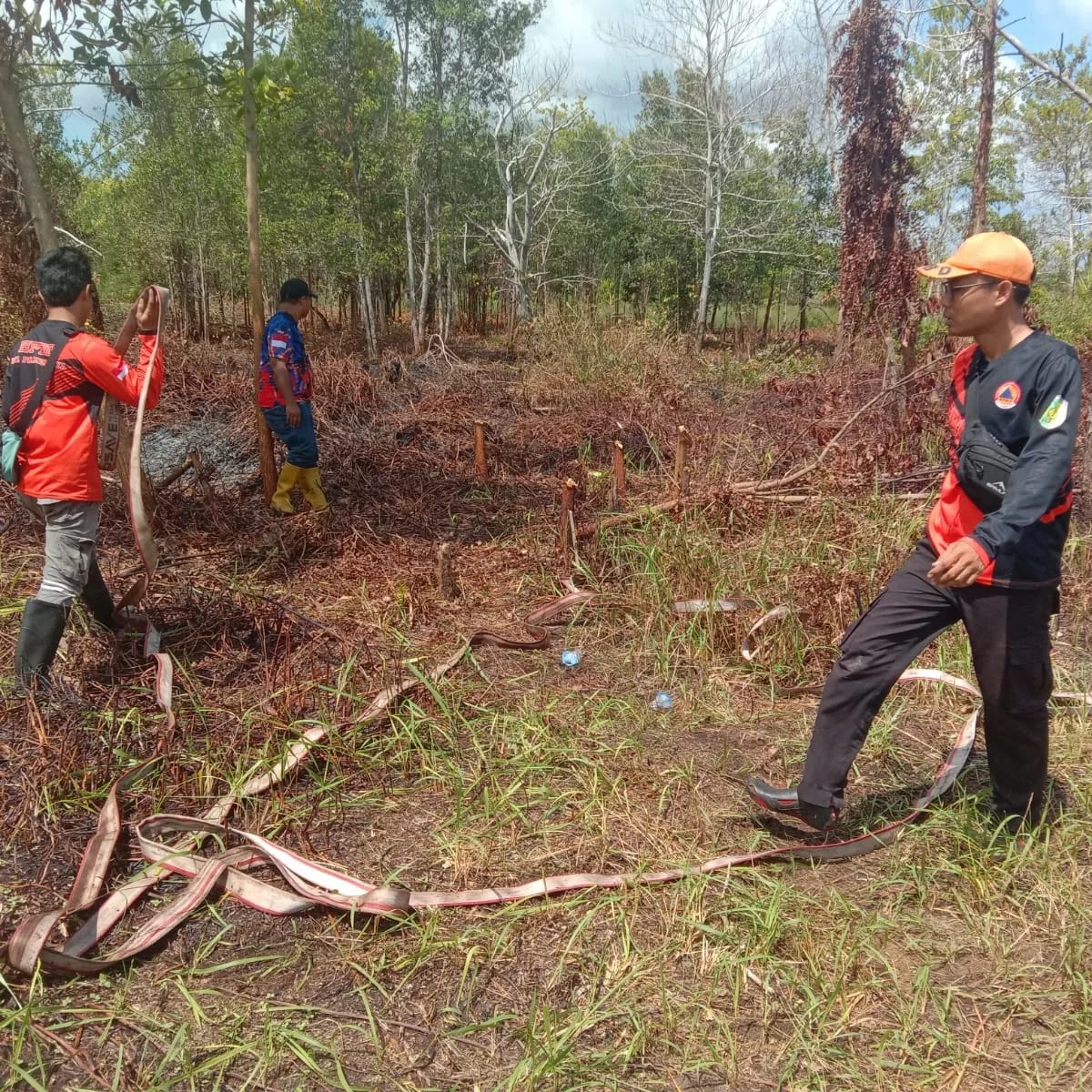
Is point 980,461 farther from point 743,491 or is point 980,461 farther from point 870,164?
point 870,164

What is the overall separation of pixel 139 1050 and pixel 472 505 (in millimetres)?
4447

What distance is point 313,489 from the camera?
5.44 metres

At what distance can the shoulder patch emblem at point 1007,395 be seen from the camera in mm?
2129

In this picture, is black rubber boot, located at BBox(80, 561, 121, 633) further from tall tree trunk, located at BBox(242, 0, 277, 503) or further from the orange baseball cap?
the orange baseball cap

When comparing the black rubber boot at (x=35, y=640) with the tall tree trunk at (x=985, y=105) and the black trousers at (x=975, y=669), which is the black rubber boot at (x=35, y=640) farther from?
the tall tree trunk at (x=985, y=105)

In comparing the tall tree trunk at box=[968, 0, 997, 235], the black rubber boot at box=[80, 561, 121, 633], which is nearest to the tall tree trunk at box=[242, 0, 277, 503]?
the black rubber boot at box=[80, 561, 121, 633]

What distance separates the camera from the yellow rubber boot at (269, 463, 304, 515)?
5.35m

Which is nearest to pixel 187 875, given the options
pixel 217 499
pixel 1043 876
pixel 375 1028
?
pixel 375 1028

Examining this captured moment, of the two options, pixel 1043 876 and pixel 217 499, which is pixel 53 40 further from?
pixel 1043 876

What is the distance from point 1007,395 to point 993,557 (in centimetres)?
45

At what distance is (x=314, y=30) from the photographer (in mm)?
13922

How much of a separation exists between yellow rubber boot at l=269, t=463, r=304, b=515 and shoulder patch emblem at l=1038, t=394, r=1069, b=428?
429 cm

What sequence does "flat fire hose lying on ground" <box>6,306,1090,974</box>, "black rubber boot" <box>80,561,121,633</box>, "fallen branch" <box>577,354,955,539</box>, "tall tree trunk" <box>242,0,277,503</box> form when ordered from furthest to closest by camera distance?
"fallen branch" <box>577,354,955,539</box> → "tall tree trunk" <box>242,0,277,503</box> → "black rubber boot" <box>80,561,121,633</box> → "flat fire hose lying on ground" <box>6,306,1090,974</box>

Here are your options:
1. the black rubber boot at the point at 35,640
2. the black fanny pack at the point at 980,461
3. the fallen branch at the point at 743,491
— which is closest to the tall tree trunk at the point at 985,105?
the fallen branch at the point at 743,491
